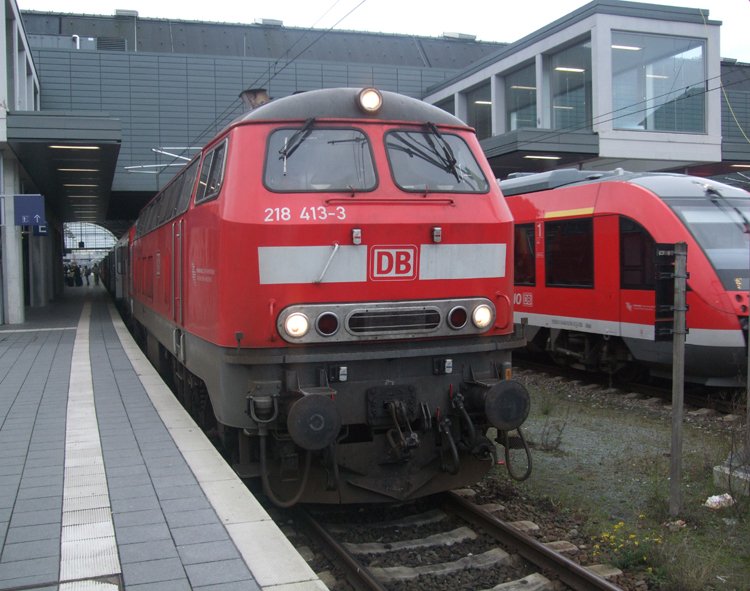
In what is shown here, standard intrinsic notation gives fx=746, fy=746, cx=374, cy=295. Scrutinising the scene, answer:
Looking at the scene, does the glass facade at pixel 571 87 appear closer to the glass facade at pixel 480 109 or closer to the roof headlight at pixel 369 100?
the glass facade at pixel 480 109

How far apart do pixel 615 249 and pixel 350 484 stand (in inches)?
263

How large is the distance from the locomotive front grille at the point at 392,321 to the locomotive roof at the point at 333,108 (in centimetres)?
163

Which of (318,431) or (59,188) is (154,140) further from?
(318,431)

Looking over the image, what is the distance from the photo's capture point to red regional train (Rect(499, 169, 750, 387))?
367 inches

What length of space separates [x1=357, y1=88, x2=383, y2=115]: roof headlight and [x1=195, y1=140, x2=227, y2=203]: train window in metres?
1.16

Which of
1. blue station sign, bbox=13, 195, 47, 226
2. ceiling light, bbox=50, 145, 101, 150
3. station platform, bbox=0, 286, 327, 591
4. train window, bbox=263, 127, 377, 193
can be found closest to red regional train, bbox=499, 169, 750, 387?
train window, bbox=263, 127, 377, 193

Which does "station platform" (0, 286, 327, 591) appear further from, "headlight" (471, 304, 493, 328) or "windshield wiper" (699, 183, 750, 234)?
"windshield wiper" (699, 183, 750, 234)

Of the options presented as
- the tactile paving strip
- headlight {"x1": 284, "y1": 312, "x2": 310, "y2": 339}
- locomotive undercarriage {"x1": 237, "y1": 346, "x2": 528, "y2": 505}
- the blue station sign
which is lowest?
the tactile paving strip

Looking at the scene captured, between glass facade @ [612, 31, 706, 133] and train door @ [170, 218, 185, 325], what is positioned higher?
glass facade @ [612, 31, 706, 133]

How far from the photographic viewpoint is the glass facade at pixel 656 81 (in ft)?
78.2

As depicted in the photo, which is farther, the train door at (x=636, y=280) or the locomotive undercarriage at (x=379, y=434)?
the train door at (x=636, y=280)

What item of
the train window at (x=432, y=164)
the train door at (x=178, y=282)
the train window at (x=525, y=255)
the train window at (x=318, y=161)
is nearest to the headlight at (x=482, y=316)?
the train window at (x=432, y=164)

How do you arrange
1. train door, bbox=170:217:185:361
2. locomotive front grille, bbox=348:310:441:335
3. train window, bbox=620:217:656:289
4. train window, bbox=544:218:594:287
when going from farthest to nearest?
train window, bbox=544:218:594:287
train window, bbox=620:217:656:289
train door, bbox=170:217:185:361
locomotive front grille, bbox=348:310:441:335

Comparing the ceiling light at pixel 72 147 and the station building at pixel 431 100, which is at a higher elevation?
the station building at pixel 431 100
